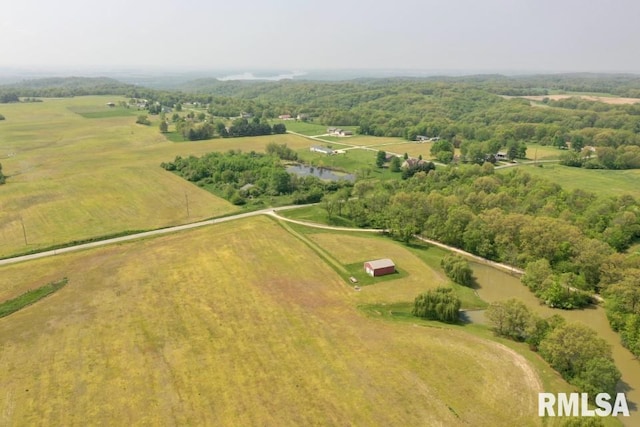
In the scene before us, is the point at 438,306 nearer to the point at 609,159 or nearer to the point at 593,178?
the point at 593,178

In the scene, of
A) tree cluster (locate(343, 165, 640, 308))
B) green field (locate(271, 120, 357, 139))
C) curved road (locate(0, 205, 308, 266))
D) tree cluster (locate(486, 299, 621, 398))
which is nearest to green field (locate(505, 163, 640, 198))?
tree cluster (locate(343, 165, 640, 308))

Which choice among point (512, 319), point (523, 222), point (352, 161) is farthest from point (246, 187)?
point (512, 319)

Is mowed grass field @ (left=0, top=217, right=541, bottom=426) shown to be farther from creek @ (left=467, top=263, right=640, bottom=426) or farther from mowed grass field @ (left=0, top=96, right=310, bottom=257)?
mowed grass field @ (left=0, top=96, right=310, bottom=257)

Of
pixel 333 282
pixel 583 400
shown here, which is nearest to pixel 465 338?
pixel 583 400

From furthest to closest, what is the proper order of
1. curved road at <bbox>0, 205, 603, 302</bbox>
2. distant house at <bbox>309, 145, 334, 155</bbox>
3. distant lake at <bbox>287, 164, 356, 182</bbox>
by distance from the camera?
distant house at <bbox>309, 145, 334, 155</bbox>
distant lake at <bbox>287, 164, 356, 182</bbox>
curved road at <bbox>0, 205, 603, 302</bbox>

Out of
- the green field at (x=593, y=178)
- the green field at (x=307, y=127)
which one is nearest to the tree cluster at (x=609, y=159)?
the green field at (x=593, y=178)
